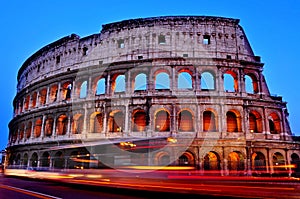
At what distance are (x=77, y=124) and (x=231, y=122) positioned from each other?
13.2 m

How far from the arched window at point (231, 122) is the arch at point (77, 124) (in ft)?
40.1

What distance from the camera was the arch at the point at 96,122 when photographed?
19.6 meters

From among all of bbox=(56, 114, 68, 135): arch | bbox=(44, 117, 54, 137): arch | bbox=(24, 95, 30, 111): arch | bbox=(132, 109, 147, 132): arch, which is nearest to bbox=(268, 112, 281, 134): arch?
bbox=(132, 109, 147, 132): arch

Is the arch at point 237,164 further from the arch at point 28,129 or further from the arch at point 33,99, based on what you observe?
the arch at point 33,99

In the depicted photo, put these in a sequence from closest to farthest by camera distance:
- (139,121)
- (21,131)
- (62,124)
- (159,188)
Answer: (159,188) < (139,121) < (62,124) < (21,131)

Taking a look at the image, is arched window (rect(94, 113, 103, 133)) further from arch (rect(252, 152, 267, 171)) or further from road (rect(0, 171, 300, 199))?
arch (rect(252, 152, 267, 171))

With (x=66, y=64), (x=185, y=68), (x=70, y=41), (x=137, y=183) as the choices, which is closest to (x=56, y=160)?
(x=66, y=64)

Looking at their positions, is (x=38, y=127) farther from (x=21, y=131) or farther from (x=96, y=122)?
(x=96, y=122)

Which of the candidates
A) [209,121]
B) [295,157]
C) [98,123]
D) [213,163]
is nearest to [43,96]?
[98,123]

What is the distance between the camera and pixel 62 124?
21969mm

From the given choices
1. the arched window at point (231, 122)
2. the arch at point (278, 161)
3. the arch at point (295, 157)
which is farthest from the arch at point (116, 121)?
the arch at point (295, 157)

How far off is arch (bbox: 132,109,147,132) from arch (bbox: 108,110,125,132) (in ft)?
3.48

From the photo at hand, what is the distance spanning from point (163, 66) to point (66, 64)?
10.1 m

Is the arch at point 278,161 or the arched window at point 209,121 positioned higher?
the arched window at point 209,121
